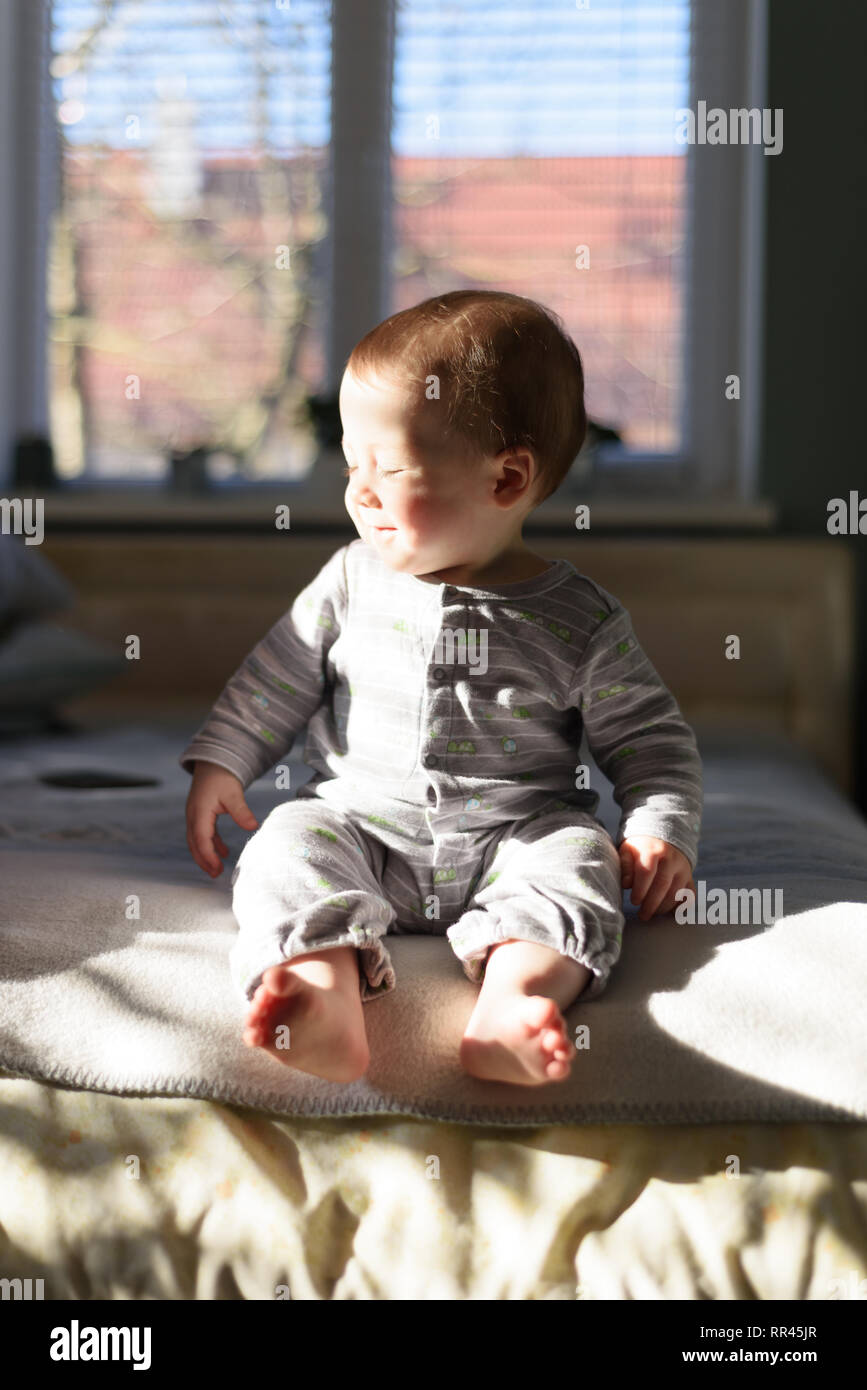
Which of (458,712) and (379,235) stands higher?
(379,235)

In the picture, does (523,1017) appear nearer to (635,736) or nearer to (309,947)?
(309,947)

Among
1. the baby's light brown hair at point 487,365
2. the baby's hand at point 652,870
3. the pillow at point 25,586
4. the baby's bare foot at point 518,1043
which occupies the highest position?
the baby's light brown hair at point 487,365

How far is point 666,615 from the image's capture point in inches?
91.5

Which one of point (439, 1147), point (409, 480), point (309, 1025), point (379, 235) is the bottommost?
point (439, 1147)

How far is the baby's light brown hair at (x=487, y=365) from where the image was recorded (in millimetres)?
1064

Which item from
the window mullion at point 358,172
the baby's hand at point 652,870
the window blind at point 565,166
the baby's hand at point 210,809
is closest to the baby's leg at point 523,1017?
the baby's hand at point 652,870

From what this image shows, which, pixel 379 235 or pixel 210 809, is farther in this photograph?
pixel 379 235

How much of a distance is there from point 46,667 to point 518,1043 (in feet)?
4.18

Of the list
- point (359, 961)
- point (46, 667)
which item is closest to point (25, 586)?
point (46, 667)

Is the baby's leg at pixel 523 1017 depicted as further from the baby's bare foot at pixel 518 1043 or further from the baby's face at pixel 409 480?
the baby's face at pixel 409 480

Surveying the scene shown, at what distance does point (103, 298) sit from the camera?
273 cm

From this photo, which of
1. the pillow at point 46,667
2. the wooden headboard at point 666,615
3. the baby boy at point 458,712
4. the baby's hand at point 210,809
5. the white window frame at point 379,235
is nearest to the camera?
the baby boy at point 458,712

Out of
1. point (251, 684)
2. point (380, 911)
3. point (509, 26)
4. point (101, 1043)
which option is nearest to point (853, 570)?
point (509, 26)

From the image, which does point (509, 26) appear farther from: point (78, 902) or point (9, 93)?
point (78, 902)
